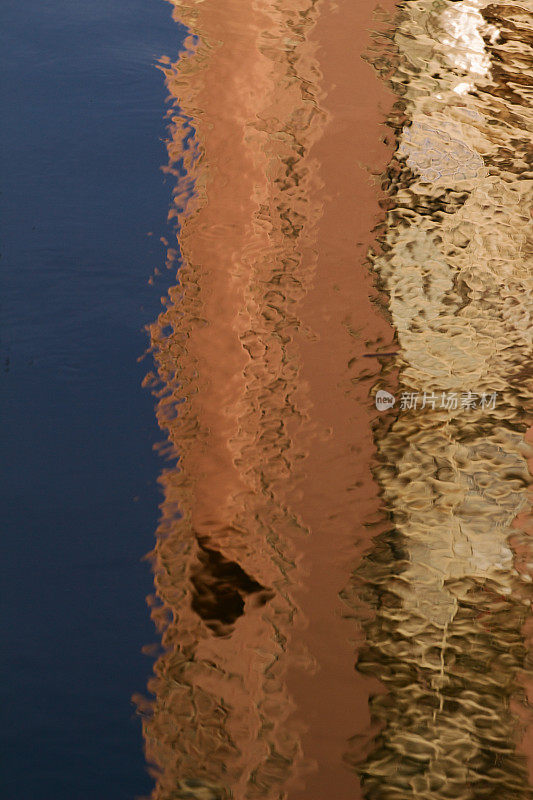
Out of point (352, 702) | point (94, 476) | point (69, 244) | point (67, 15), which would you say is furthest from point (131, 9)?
point (352, 702)

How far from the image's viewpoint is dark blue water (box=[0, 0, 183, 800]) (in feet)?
1.65

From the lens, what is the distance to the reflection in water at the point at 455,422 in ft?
1.77

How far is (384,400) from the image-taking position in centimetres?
60

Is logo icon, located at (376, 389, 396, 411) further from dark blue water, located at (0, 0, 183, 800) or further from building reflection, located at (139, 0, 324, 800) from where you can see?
dark blue water, located at (0, 0, 183, 800)

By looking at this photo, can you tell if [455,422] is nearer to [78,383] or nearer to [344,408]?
[344,408]

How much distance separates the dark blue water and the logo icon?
0.20 metres

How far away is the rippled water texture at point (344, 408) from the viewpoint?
53 cm

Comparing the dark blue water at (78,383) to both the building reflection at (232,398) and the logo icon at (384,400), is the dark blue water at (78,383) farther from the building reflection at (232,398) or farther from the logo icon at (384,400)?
the logo icon at (384,400)

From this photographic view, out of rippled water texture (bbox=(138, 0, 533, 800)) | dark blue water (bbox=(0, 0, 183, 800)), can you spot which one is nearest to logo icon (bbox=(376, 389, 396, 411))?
rippled water texture (bbox=(138, 0, 533, 800))

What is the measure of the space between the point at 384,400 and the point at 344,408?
0.04m

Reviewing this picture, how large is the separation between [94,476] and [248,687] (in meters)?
0.22

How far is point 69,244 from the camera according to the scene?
59 cm

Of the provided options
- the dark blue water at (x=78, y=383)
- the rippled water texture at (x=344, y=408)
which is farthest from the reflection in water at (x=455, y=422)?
the dark blue water at (x=78, y=383)

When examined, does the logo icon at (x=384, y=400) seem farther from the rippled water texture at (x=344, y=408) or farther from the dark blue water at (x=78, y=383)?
the dark blue water at (x=78, y=383)
